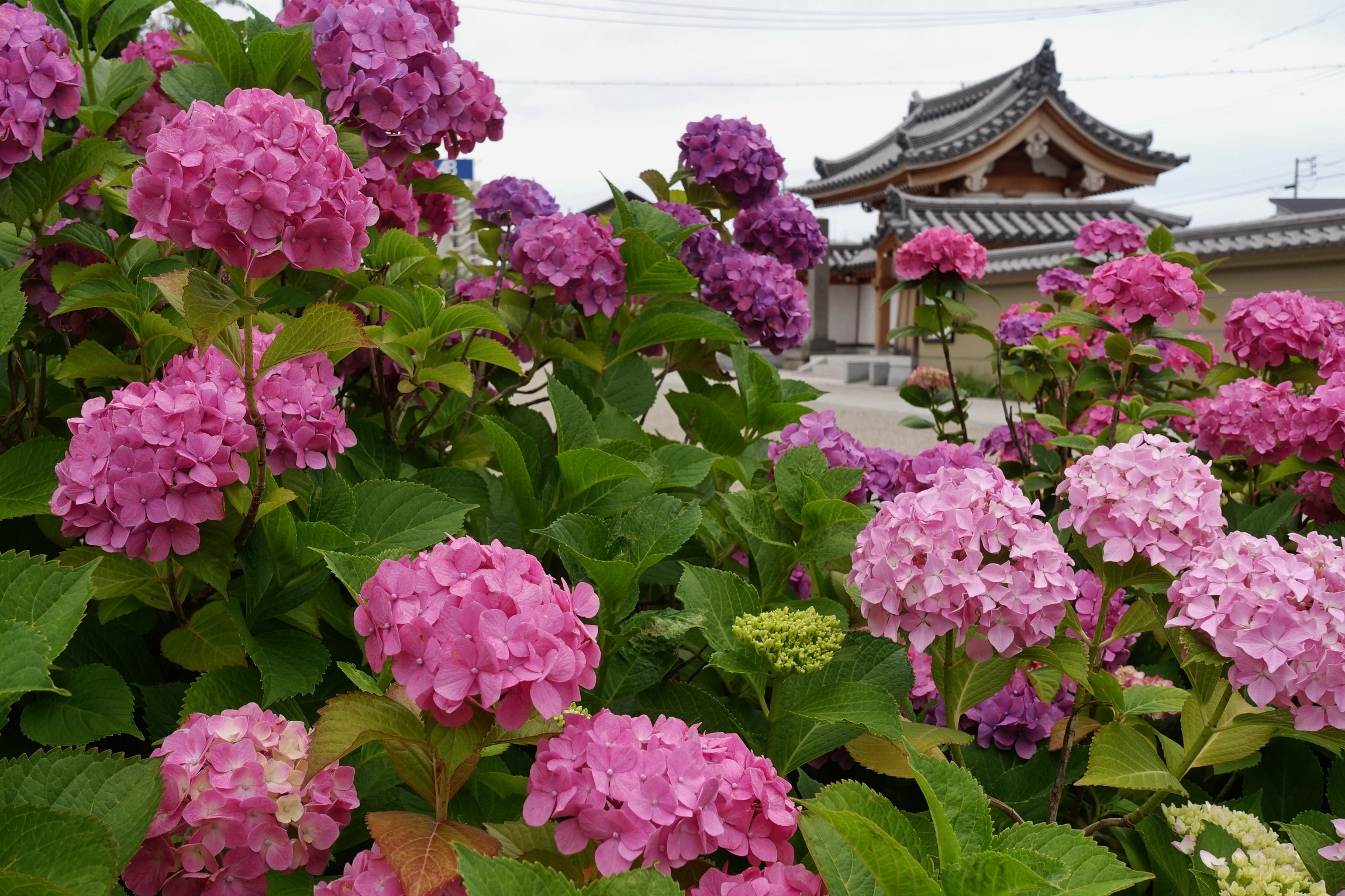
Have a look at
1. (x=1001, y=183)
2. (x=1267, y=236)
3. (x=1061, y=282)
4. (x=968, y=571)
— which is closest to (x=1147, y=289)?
(x=1061, y=282)

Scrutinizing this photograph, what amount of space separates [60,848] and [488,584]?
34 cm

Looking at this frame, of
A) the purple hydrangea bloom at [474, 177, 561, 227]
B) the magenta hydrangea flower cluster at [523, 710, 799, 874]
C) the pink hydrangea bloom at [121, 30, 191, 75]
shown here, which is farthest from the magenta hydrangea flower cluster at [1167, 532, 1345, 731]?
the pink hydrangea bloom at [121, 30, 191, 75]

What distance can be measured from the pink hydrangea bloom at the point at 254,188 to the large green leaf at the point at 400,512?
0.29 meters

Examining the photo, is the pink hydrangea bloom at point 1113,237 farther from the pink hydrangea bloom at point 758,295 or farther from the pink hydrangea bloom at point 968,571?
the pink hydrangea bloom at point 968,571

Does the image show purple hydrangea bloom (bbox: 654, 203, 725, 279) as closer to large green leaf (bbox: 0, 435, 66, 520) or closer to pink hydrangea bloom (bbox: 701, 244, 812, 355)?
pink hydrangea bloom (bbox: 701, 244, 812, 355)

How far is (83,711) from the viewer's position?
3.05 ft

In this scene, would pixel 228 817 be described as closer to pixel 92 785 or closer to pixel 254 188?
pixel 92 785

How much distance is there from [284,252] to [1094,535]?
40.4 inches

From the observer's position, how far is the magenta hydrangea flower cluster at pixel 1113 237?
3.25 m

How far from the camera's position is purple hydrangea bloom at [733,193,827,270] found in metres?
2.33

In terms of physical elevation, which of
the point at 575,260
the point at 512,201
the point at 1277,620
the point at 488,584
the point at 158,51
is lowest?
the point at 1277,620

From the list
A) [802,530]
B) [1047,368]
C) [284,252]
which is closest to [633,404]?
[802,530]

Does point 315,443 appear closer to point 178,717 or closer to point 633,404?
point 178,717

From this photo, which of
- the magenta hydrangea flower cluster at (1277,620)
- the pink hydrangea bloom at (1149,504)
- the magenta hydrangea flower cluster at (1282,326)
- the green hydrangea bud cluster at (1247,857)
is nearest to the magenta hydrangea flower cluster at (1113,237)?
the magenta hydrangea flower cluster at (1282,326)
